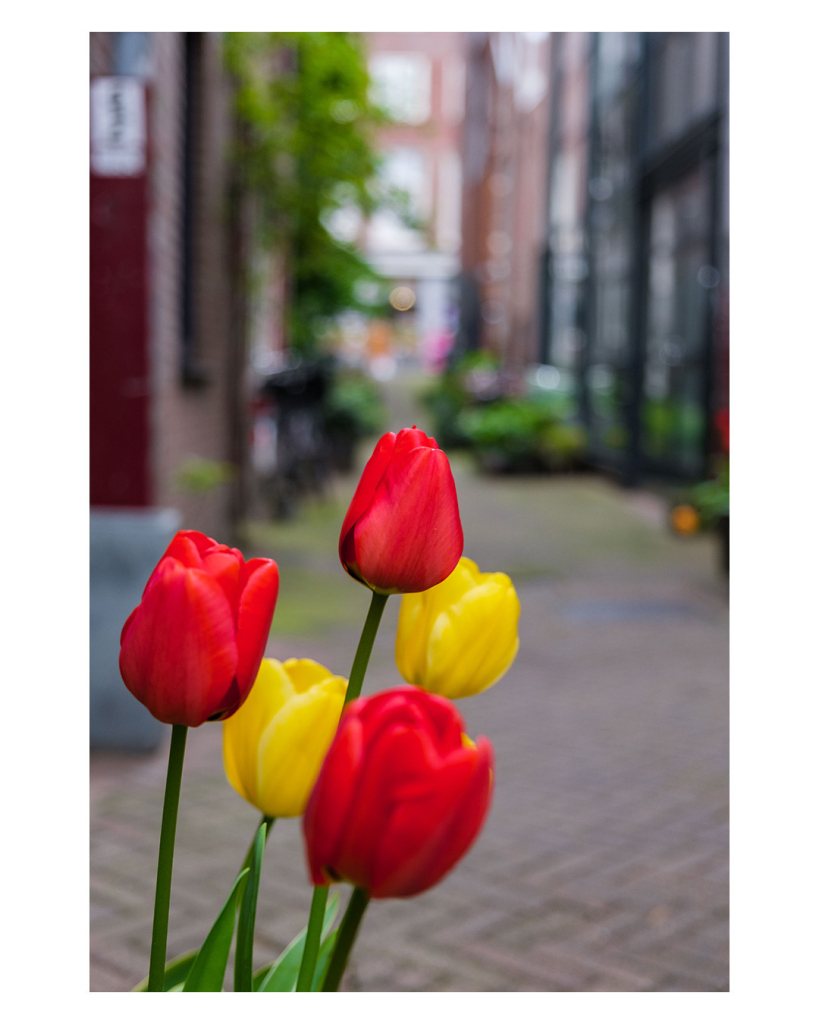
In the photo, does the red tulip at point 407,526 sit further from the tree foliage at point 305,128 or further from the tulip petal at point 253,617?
the tree foliage at point 305,128

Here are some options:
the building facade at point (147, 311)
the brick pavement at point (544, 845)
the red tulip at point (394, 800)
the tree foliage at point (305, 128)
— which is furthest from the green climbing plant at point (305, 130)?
the red tulip at point (394, 800)

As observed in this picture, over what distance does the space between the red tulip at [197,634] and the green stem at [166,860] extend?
2.2 inches

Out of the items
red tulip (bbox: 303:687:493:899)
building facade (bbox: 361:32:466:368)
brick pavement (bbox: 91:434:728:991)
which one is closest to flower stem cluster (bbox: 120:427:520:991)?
red tulip (bbox: 303:687:493:899)

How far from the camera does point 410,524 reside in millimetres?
690

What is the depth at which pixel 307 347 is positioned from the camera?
1606 cm

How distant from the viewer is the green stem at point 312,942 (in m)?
0.76

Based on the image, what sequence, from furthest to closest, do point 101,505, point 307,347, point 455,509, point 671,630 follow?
point 307,347, point 671,630, point 101,505, point 455,509

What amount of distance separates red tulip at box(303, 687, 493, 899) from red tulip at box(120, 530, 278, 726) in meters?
0.12

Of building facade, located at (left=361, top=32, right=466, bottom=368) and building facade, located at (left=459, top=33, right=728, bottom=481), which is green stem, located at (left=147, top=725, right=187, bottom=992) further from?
building facade, located at (left=361, top=32, right=466, bottom=368)

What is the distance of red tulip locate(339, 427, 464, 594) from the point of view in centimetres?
69
